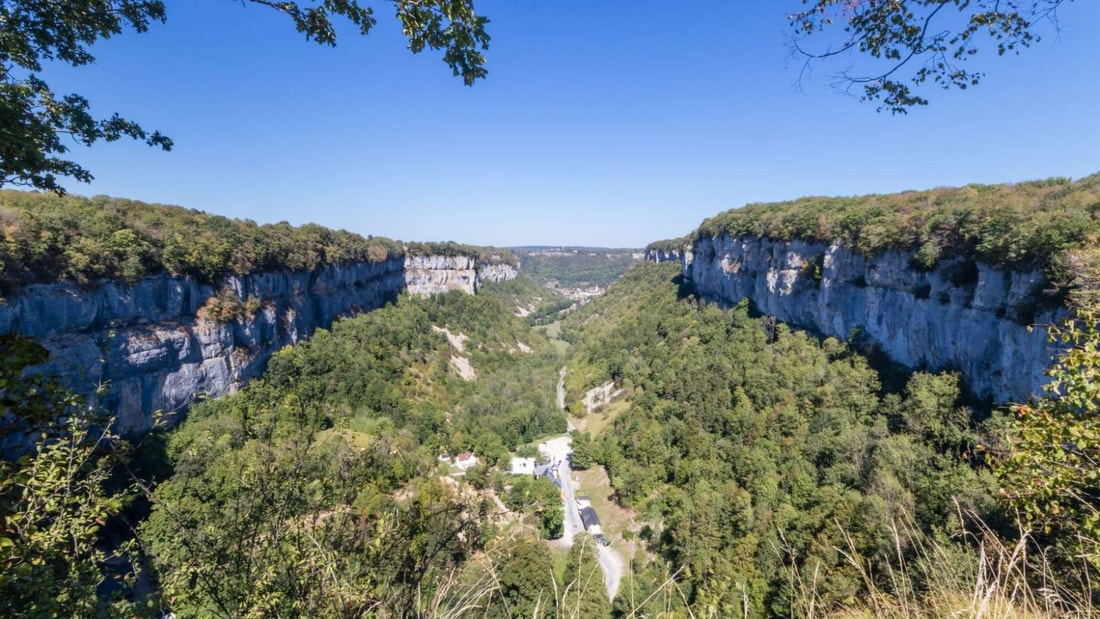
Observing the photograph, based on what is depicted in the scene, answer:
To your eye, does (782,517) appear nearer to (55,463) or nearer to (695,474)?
(695,474)

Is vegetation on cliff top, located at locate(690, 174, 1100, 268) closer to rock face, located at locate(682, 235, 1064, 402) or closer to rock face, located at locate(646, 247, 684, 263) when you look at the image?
rock face, located at locate(682, 235, 1064, 402)

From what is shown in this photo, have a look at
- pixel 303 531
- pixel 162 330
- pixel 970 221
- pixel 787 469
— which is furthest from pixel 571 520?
→ pixel 162 330

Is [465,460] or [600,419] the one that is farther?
[600,419]

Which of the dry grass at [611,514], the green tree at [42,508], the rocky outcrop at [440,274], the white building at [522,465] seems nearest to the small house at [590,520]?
the dry grass at [611,514]

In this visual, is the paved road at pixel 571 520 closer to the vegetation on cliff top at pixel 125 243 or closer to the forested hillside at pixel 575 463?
the forested hillside at pixel 575 463

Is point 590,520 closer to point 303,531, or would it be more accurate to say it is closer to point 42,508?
point 303,531

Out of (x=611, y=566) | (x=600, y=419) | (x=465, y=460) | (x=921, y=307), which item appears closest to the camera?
(x=921, y=307)

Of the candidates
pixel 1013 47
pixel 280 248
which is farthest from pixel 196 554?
pixel 280 248
